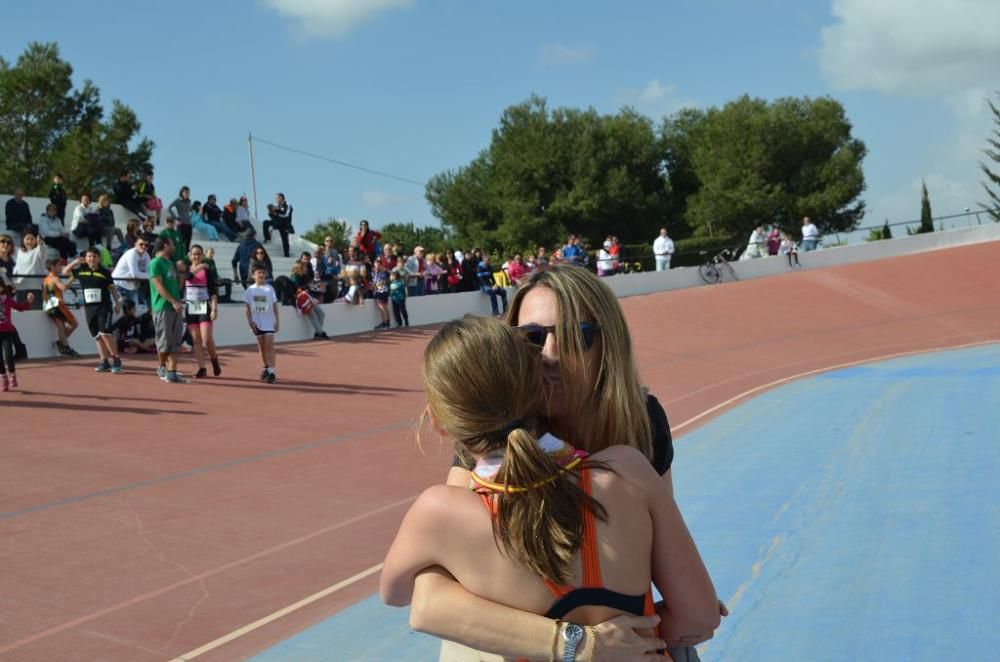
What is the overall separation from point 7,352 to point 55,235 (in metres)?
7.06

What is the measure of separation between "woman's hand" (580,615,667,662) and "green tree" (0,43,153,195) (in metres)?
48.2

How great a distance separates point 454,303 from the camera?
22.6 metres

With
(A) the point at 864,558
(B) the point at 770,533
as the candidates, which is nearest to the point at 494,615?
(A) the point at 864,558

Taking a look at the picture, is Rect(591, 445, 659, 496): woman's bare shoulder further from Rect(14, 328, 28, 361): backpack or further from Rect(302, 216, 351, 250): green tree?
Rect(302, 216, 351, 250): green tree

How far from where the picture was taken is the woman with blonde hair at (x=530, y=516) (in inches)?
68.7

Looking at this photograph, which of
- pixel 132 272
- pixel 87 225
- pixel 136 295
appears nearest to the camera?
pixel 132 272

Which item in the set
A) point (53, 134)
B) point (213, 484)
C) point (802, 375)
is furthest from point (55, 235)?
point (53, 134)

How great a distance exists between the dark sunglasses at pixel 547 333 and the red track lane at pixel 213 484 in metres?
3.25

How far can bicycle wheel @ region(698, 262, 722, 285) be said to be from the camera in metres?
29.9

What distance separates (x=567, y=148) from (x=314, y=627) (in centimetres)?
5677

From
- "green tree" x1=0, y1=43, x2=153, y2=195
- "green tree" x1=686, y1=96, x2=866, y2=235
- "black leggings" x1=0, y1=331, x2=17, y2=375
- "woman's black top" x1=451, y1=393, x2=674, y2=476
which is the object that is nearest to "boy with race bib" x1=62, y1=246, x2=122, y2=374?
"black leggings" x1=0, y1=331, x2=17, y2=375

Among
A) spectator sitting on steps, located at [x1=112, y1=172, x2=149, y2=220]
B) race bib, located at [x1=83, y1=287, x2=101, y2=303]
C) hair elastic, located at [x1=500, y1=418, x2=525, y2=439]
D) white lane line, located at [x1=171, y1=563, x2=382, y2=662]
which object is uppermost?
spectator sitting on steps, located at [x1=112, y1=172, x2=149, y2=220]

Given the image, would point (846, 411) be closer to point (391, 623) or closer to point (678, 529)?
point (391, 623)

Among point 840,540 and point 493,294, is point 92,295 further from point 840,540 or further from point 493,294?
point 493,294
